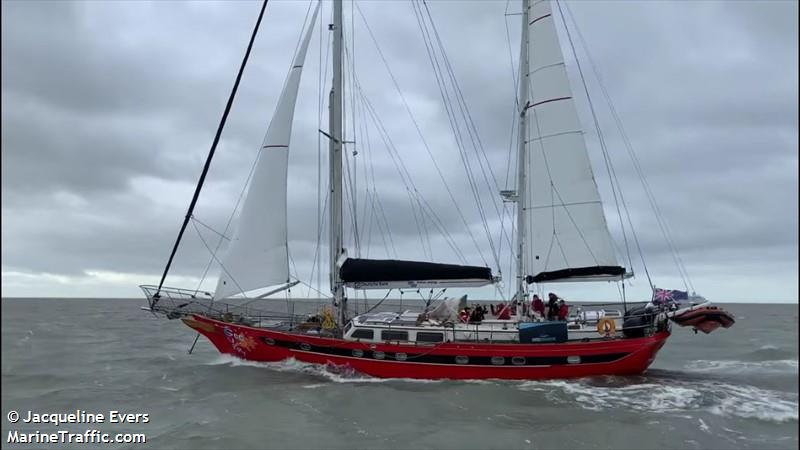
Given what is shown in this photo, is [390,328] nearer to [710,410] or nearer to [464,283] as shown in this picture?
[464,283]

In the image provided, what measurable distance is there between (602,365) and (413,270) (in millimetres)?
7993

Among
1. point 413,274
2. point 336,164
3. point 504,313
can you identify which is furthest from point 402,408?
point 336,164

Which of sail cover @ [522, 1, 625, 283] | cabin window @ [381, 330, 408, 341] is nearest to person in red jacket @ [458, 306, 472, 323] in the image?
cabin window @ [381, 330, 408, 341]

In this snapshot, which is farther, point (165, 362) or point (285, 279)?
point (165, 362)

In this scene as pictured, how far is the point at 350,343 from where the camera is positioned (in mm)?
21203

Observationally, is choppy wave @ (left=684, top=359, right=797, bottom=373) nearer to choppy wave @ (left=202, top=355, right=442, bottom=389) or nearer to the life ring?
the life ring

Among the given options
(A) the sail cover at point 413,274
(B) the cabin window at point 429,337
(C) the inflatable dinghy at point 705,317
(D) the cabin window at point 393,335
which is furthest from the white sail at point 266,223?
(C) the inflatable dinghy at point 705,317

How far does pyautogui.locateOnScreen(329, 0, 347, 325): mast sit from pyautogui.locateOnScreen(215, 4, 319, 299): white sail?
72.5 inches

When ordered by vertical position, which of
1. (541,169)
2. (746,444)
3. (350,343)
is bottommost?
(746,444)

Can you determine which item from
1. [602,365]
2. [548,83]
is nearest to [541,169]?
[548,83]

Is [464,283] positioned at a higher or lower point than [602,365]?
higher

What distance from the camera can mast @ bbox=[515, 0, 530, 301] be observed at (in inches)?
930

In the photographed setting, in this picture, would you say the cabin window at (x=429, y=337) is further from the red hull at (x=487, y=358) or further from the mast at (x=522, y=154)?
the mast at (x=522, y=154)

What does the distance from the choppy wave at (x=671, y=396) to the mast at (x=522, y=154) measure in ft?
16.3
